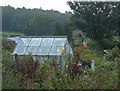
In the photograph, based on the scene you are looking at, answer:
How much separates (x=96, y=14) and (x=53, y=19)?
5397mm

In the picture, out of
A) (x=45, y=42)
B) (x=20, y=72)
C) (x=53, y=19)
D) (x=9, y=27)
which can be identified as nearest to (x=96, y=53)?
(x=53, y=19)

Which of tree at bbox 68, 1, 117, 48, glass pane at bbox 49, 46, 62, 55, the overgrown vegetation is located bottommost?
the overgrown vegetation

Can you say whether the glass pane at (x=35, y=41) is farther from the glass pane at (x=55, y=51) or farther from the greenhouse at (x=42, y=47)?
the glass pane at (x=55, y=51)

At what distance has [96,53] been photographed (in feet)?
21.0

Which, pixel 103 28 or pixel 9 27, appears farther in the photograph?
pixel 103 28

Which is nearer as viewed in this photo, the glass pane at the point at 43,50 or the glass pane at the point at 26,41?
the glass pane at the point at 43,50

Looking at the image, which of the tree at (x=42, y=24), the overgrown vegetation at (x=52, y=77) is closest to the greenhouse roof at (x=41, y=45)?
the tree at (x=42, y=24)

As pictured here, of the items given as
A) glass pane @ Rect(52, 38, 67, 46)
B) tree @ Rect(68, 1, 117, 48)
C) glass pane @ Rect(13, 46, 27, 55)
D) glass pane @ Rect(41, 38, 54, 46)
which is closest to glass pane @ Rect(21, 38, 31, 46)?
glass pane @ Rect(13, 46, 27, 55)

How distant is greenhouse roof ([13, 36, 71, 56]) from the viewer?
346 centimetres

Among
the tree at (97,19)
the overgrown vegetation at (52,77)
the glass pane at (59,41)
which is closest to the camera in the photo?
the overgrown vegetation at (52,77)

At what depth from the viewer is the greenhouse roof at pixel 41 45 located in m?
3.46

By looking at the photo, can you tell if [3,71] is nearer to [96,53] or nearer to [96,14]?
[96,53]

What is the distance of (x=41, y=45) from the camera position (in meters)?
3.68

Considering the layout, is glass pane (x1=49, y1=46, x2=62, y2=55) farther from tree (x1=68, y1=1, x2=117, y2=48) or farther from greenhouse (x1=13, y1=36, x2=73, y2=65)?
tree (x1=68, y1=1, x2=117, y2=48)
